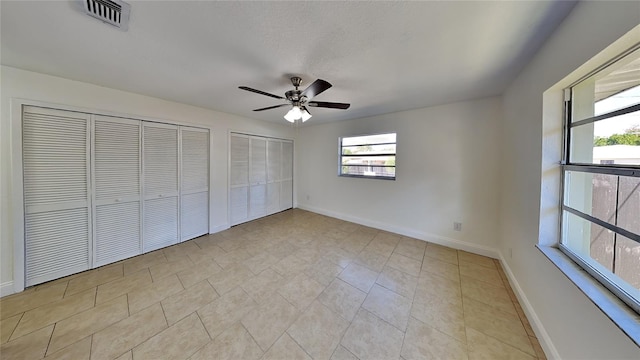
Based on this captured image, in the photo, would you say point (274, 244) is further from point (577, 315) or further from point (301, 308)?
point (577, 315)

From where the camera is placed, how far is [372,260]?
2.66 metres

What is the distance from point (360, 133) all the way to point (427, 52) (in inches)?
95.0

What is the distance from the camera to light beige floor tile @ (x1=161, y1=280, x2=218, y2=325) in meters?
1.72

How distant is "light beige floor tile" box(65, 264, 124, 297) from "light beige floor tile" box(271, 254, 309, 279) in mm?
1875

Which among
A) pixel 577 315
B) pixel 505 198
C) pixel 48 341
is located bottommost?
pixel 48 341

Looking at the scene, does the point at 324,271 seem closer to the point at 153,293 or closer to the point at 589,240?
the point at 153,293

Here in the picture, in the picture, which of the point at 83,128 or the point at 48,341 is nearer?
the point at 48,341

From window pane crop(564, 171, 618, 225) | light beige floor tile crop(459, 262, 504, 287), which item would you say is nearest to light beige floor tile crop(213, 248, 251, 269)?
light beige floor tile crop(459, 262, 504, 287)

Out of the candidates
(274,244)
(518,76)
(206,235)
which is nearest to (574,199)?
(518,76)

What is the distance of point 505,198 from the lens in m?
2.40

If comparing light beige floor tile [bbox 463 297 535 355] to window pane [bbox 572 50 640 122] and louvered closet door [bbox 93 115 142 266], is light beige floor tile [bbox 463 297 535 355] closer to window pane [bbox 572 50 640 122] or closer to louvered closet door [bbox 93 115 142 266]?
window pane [bbox 572 50 640 122]

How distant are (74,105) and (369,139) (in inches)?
171

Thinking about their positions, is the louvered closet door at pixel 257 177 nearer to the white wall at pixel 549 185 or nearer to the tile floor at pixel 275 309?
the tile floor at pixel 275 309

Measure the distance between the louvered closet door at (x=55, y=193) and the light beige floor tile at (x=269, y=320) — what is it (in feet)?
8.02
